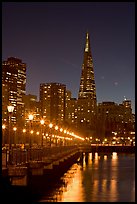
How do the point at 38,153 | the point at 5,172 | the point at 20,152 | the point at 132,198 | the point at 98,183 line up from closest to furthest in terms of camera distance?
the point at 5,172, the point at 20,152, the point at 38,153, the point at 132,198, the point at 98,183

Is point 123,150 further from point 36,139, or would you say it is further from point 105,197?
point 105,197

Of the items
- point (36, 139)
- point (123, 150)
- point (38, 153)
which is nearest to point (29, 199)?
point (38, 153)

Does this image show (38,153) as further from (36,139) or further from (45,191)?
(36,139)

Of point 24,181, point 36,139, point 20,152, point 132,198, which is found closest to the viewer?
point 24,181

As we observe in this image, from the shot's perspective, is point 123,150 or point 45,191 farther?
point 123,150

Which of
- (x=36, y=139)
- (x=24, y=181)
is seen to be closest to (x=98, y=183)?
(x=24, y=181)

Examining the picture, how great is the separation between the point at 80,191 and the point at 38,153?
34.3ft

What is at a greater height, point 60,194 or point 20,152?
point 20,152

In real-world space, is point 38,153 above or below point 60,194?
above

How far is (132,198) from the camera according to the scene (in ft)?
147

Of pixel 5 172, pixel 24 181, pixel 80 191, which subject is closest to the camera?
pixel 5 172

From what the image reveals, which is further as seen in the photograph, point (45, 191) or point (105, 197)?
point (105, 197)

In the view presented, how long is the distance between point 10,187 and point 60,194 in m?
16.3

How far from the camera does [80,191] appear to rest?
48.9 metres
